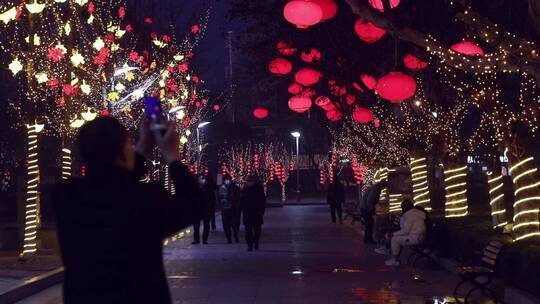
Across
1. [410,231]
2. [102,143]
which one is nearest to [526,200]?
[410,231]

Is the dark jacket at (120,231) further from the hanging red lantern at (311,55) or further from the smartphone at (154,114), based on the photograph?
the hanging red lantern at (311,55)

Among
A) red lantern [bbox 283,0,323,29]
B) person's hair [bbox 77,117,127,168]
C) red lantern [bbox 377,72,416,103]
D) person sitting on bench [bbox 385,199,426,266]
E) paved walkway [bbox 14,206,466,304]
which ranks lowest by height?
paved walkway [bbox 14,206,466,304]

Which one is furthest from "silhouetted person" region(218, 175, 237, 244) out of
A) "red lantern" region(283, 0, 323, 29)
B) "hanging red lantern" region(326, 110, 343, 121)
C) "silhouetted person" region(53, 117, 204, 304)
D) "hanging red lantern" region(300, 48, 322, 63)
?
"silhouetted person" region(53, 117, 204, 304)

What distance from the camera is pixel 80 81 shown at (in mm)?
21359

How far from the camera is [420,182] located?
97.4ft

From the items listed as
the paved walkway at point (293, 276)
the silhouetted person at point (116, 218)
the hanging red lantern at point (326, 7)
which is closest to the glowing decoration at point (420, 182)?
the paved walkway at point (293, 276)

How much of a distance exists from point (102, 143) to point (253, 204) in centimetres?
2070

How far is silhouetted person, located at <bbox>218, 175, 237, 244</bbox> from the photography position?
27.9 metres

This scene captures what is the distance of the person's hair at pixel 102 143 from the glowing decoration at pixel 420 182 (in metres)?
25.8

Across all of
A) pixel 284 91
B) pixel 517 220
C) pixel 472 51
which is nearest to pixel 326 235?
pixel 284 91

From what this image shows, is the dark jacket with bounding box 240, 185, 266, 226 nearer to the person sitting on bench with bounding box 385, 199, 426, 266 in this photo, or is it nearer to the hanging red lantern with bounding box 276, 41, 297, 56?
the hanging red lantern with bounding box 276, 41, 297, 56

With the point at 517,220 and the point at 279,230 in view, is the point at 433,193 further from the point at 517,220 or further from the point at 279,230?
the point at 517,220

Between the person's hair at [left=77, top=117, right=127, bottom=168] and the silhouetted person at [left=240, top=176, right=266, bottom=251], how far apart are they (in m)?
20.4

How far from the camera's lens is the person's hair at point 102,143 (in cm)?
414
